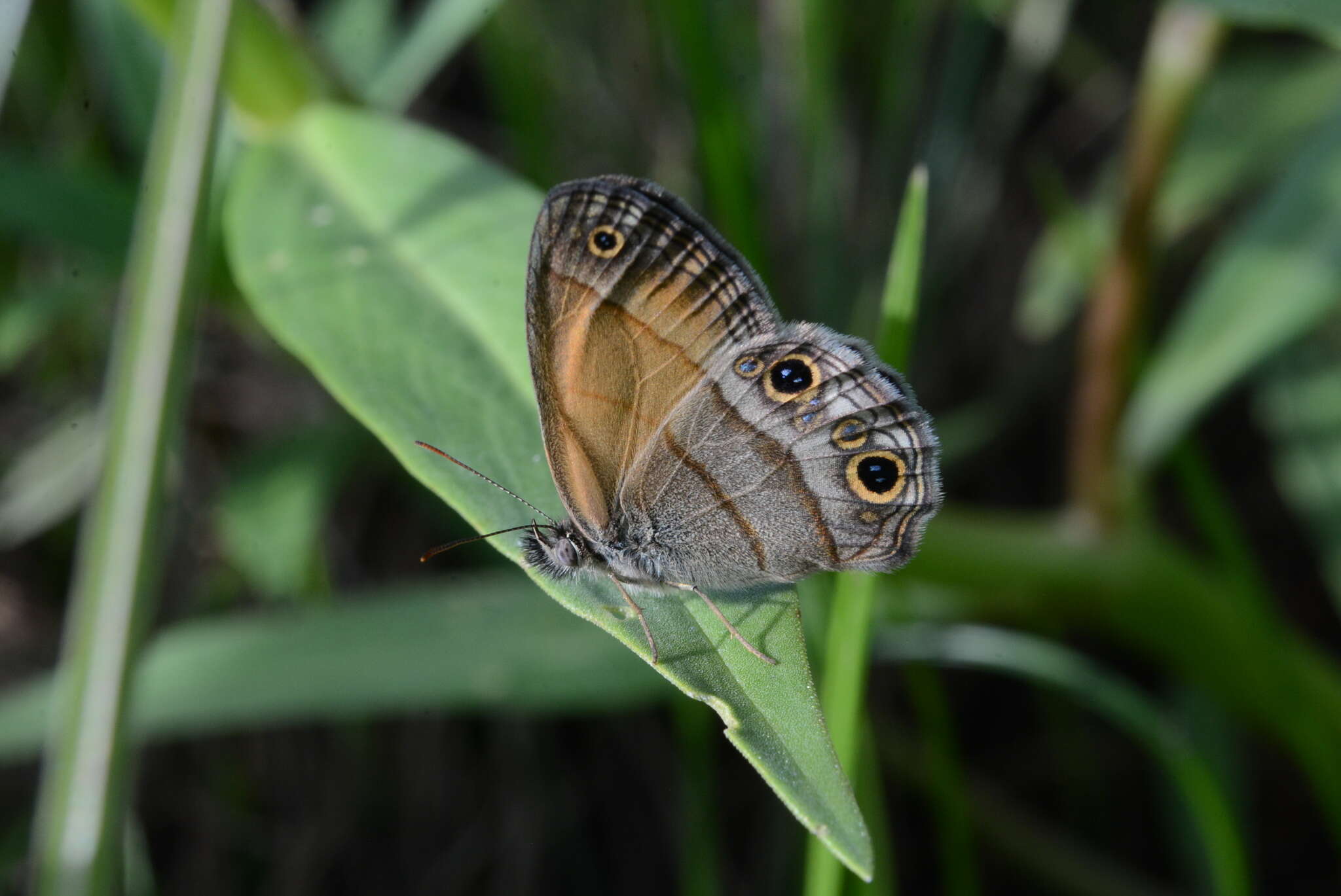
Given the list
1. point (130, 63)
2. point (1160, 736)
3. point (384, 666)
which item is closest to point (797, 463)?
point (1160, 736)

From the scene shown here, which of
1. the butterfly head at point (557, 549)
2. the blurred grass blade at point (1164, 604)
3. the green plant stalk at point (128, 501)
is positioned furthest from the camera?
the blurred grass blade at point (1164, 604)

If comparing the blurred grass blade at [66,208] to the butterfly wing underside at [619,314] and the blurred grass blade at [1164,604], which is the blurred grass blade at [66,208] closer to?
the butterfly wing underside at [619,314]

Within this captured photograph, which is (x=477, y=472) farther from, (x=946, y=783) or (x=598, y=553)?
(x=946, y=783)

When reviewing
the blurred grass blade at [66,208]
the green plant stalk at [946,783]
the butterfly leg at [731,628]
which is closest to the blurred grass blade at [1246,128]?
the green plant stalk at [946,783]

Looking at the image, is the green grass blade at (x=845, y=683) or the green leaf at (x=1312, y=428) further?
the green leaf at (x=1312, y=428)

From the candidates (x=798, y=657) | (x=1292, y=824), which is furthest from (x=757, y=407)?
(x=1292, y=824)

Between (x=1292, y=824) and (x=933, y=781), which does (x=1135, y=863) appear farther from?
(x=933, y=781)
